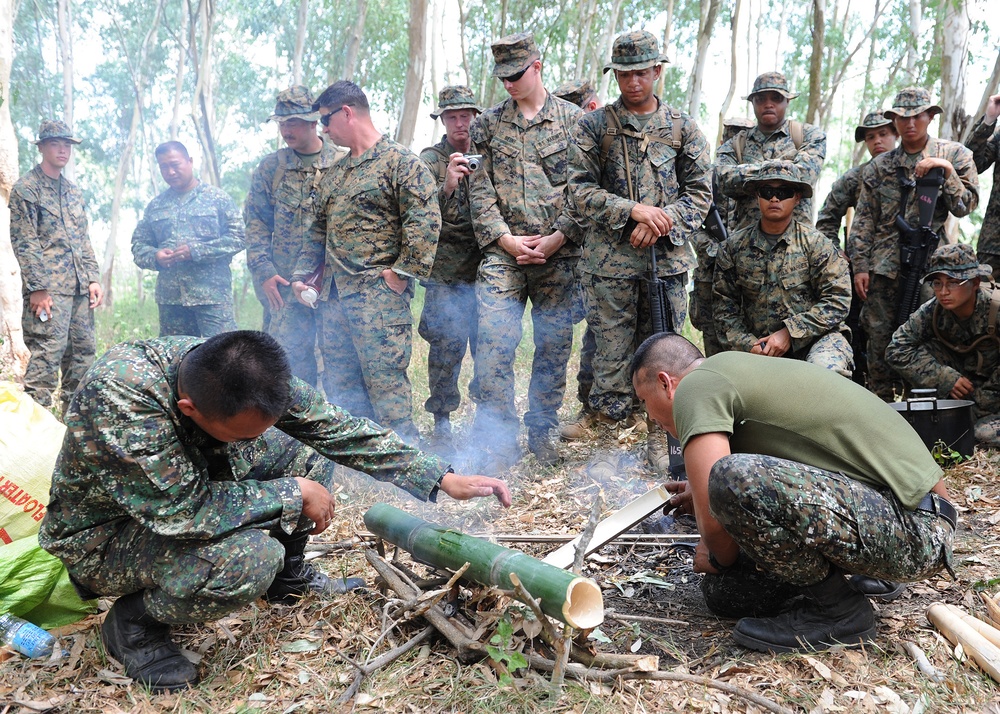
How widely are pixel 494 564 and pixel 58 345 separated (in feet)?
19.0

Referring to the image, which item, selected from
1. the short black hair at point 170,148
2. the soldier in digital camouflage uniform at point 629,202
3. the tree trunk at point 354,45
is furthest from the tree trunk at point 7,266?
the tree trunk at point 354,45

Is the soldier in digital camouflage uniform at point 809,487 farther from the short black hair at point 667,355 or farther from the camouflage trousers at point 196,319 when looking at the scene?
the camouflage trousers at point 196,319

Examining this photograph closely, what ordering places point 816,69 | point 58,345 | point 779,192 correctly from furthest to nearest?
point 816,69, point 58,345, point 779,192

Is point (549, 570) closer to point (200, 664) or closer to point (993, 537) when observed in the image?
point (200, 664)

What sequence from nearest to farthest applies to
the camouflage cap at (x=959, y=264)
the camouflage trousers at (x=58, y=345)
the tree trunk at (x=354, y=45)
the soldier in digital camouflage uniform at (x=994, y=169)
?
1. the camouflage cap at (x=959, y=264)
2. the soldier in digital camouflage uniform at (x=994, y=169)
3. the camouflage trousers at (x=58, y=345)
4. the tree trunk at (x=354, y=45)

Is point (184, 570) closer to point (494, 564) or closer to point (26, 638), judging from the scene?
point (26, 638)

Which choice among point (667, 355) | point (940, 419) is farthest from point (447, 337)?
point (940, 419)

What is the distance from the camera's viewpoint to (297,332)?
6418 mm

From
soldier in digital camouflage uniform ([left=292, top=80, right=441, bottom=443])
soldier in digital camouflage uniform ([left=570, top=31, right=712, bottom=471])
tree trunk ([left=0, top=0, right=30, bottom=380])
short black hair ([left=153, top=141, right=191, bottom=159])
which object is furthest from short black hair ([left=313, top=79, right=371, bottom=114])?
tree trunk ([left=0, top=0, right=30, bottom=380])

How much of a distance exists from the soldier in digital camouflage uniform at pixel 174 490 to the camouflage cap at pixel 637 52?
10.5ft

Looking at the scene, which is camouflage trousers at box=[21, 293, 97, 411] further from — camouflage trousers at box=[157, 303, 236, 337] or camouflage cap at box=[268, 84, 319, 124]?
camouflage cap at box=[268, 84, 319, 124]

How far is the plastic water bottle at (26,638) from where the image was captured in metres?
2.97

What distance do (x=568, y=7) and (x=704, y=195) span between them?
15.0m

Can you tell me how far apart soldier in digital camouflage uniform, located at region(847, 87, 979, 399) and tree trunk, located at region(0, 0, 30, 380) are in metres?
6.60
